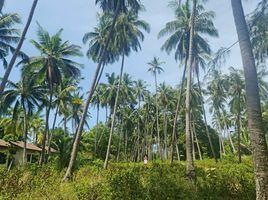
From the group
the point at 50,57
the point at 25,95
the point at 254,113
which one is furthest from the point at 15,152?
the point at 254,113

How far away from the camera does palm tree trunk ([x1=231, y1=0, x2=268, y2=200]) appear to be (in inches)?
236

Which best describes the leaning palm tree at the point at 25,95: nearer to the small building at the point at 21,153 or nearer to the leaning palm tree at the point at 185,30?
the small building at the point at 21,153

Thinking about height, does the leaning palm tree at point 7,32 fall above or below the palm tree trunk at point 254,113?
above

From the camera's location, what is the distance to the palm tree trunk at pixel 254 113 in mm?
6007

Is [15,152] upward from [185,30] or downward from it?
downward

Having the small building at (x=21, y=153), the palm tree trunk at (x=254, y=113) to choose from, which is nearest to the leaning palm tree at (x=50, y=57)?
the small building at (x=21, y=153)

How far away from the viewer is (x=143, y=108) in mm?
56656

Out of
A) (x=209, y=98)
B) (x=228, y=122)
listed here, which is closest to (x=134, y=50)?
(x=209, y=98)

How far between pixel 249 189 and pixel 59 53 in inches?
910

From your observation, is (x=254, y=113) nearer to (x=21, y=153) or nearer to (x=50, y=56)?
(x=50, y=56)

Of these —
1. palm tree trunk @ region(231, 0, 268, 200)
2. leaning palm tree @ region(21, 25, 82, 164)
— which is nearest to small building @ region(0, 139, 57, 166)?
leaning palm tree @ region(21, 25, 82, 164)

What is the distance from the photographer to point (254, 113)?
6.42 metres

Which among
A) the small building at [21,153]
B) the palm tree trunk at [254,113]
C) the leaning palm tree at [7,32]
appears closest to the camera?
the palm tree trunk at [254,113]

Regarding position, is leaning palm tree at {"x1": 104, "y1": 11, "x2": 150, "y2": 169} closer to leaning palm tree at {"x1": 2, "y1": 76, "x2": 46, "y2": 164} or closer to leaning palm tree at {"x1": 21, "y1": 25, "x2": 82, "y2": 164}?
leaning palm tree at {"x1": 21, "y1": 25, "x2": 82, "y2": 164}
